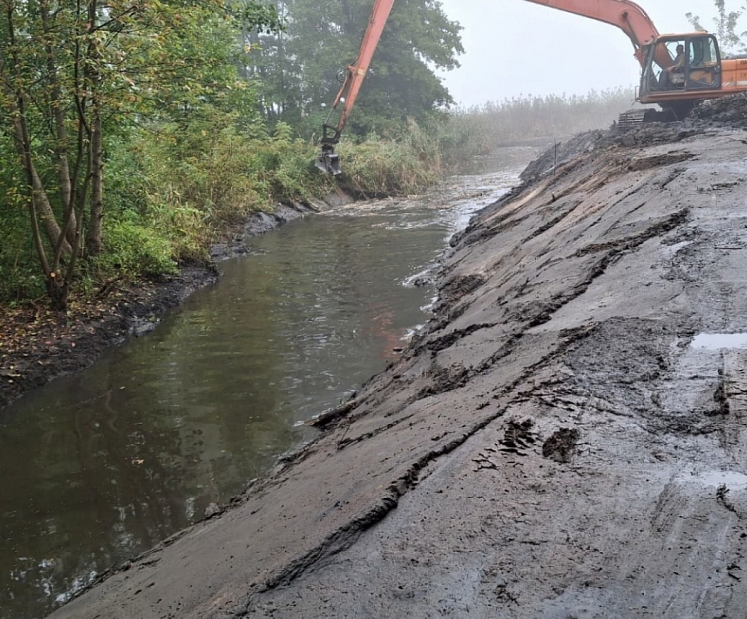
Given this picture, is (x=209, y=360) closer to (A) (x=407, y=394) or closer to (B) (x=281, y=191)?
(A) (x=407, y=394)

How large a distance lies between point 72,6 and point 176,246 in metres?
4.32

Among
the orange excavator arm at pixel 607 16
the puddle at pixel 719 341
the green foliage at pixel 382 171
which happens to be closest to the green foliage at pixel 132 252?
the puddle at pixel 719 341

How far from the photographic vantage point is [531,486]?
244cm

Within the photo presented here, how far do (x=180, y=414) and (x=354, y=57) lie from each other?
2632 centimetres

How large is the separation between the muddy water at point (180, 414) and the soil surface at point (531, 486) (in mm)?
563

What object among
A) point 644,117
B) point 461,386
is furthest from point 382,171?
point 461,386

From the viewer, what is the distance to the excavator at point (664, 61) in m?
16.0

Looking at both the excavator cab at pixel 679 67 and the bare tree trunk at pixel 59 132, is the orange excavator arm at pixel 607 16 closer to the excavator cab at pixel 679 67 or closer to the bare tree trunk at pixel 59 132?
the excavator cab at pixel 679 67

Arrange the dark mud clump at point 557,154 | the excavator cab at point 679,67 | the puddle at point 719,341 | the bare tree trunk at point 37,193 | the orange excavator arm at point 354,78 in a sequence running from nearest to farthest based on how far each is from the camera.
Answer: the puddle at point 719,341
the bare tree trunk at point 37,193
the excavator cab at point 679,67
the orange excavator arm at point 354,78
the dark mud clump at point 557,154

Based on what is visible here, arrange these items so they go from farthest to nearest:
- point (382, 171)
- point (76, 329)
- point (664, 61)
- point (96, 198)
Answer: point (382, 171) < point (664, 61) < point (96, 198) < point (76, 329)

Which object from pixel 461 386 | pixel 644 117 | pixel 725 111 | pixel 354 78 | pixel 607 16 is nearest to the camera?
pixel 461 386

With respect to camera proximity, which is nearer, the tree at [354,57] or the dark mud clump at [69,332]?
the dark mud clump at [69,332]

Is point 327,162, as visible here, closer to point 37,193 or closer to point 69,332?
point 37,193

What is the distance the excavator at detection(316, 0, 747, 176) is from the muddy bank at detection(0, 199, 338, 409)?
34.5 ft
